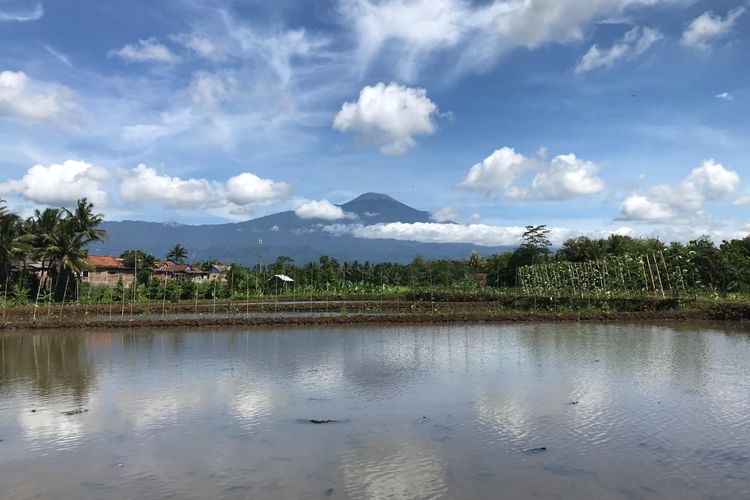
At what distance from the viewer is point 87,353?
18047 millimetres

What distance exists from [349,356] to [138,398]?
6638 millimetres

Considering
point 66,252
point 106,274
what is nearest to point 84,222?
point 66,252

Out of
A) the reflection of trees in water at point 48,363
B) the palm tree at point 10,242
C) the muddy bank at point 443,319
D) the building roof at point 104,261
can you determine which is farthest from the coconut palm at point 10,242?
the building roof at point 104,261

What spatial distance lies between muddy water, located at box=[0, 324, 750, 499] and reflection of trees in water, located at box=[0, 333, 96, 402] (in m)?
0.12

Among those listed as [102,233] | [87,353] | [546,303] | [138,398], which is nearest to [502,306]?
[546,303]

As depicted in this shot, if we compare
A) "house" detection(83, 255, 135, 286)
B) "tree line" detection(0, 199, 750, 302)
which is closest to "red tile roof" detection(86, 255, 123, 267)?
"house" detection(83, 255, 135, 286)

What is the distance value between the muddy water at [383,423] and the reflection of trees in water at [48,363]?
12 cm

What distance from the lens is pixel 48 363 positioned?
53.1ft

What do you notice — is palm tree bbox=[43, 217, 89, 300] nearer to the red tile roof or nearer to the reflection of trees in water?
the reflection of trees in water

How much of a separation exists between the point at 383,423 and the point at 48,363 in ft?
39.3

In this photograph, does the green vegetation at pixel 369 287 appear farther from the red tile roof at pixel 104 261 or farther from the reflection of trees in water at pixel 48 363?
the red tile roof at pixel 104 261

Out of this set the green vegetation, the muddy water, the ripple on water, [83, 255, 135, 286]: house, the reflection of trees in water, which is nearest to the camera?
the ripple on water

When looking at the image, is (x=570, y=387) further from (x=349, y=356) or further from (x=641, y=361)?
(x=349, y=356)

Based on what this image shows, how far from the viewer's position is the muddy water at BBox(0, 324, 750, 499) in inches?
274
